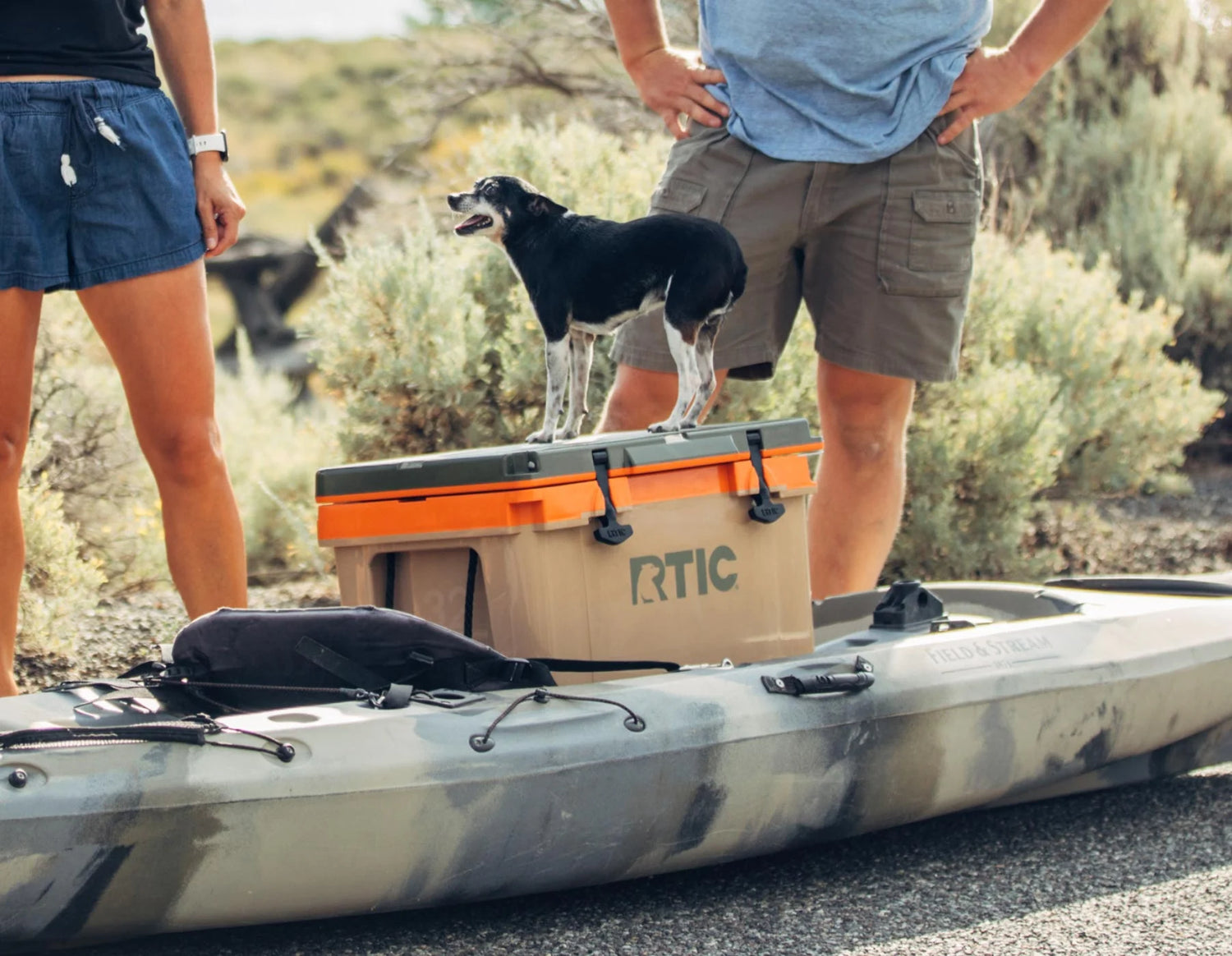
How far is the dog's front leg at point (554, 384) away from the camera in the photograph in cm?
313

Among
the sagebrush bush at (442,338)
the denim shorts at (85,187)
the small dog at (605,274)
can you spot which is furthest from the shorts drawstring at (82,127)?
the sagebrush bush at (442,338)

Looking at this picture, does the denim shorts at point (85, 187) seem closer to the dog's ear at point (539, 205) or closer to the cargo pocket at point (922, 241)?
the dog's ear at point (539, 205)

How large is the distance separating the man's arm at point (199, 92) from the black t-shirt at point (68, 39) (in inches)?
5.6

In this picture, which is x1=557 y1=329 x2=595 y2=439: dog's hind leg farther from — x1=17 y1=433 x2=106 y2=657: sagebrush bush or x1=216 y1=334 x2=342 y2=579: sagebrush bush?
x1=216 y1=334 x2=342 y2=579: sagebrush bush

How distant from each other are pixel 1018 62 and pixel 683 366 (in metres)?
1.22

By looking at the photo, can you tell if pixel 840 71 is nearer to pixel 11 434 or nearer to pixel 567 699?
pixel 567 699

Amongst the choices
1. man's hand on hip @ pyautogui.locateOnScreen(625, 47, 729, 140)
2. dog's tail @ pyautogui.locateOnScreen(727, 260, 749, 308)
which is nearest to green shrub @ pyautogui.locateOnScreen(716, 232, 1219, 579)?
man's hand on hip @ pyautogui.locateOnScreen(625, 47, 729, 140)

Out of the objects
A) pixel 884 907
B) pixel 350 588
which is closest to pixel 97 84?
pixel 350 588

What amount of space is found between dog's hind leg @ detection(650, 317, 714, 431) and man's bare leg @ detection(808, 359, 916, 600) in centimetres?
70

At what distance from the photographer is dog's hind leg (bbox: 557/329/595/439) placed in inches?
126

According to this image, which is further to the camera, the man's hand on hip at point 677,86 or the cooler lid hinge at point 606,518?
the man's hand on hip at point 677,86

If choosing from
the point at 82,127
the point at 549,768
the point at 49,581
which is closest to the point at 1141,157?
the point at 49,581

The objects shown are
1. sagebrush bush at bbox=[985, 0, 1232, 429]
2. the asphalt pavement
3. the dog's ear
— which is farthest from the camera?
sagebrush bush at bbox=[985, 0, 1232, 429]

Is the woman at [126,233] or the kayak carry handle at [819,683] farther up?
the woman at [126,233]
